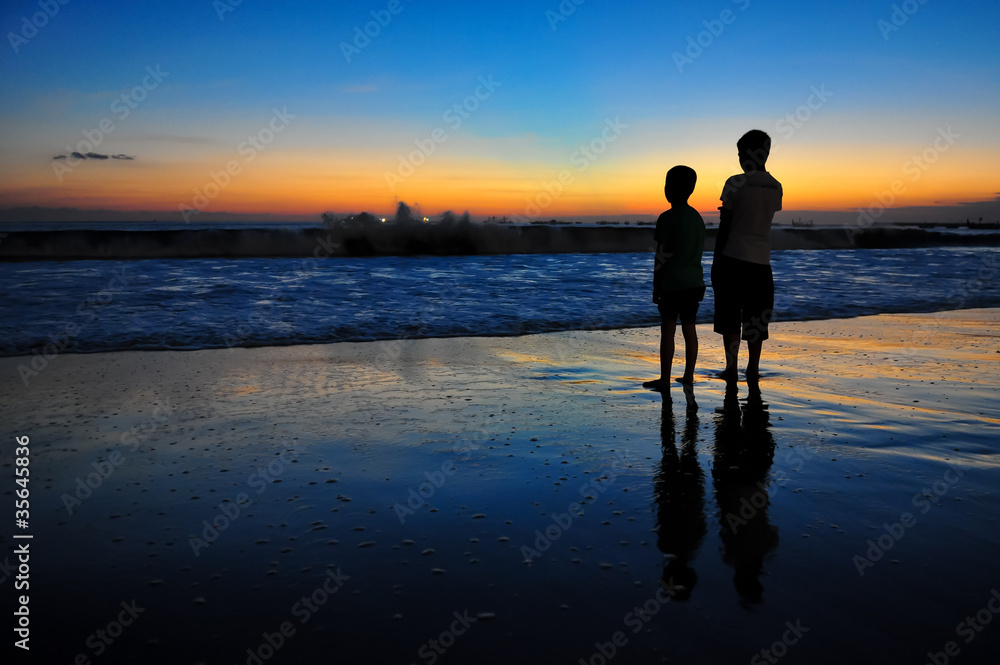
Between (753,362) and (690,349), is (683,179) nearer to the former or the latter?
(690,349)

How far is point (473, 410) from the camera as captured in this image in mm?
4289

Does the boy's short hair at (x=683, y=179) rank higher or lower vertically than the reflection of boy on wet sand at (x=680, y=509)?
higher

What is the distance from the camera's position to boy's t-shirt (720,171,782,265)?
5.23 metres

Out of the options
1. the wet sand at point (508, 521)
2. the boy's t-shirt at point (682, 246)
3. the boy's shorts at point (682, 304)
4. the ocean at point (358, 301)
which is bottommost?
the wet sand at point (508, 521)

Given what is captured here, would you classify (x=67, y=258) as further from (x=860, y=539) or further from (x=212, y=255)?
(x=860, y=539)

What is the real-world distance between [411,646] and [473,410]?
8.37 ft

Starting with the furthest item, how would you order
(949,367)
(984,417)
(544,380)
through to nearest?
1. (949,367)
2. (544,380)
3. (984,417)

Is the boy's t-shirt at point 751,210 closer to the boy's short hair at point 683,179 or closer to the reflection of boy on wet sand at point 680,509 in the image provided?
the boy's short hair at point 683,179

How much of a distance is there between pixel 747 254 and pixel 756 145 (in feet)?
2.94

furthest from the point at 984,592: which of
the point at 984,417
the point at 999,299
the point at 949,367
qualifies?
the point at 999,299

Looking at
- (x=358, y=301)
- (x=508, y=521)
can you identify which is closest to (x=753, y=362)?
(x=508, y=521)

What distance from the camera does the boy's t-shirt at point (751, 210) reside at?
5.23m

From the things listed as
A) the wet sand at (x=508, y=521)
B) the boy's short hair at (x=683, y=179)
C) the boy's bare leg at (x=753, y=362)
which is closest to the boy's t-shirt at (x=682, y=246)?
the boy's short hair at (x=683, y=179)

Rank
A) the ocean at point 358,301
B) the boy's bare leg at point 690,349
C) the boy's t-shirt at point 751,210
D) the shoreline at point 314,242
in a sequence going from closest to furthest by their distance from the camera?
the boy's bare leg at point 690,349 < the boy's t-shirt at point 751,210 < the ocean at point 358,301 < the shoreline at point 314,242
